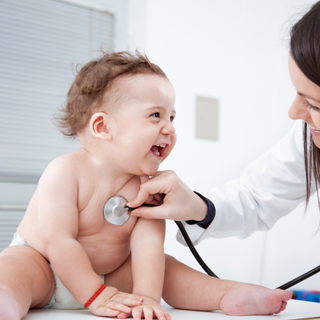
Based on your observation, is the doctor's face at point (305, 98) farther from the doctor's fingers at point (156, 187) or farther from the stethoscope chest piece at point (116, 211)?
the stethoscope chest piece at point (116, 211)

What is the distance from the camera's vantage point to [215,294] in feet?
2.45

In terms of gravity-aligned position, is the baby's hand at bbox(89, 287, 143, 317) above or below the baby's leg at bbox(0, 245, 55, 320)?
below

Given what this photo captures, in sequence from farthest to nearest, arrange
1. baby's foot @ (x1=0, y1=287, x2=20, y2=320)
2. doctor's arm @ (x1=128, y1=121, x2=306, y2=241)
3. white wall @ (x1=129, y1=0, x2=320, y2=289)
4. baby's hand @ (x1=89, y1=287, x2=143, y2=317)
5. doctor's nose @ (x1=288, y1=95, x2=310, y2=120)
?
white wall @ (x1=129, y1=0, x2=320, y2=289) → doctor's arm @ (x1=128, y1=121, x2=306, y2=241) → doctor's nose @ (x1=288, y1=95, x2=310, y2=120) → baby's hand @ (x1=89, y1=287, x2=143, y2=317) → baby's foot @ (x1=0, y1=287, x2=20, y2=320)

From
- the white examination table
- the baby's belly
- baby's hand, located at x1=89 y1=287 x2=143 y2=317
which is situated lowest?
the white examination table

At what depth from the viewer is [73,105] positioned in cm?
84

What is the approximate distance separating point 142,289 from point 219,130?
1409mm

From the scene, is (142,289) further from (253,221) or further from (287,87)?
(287,87)

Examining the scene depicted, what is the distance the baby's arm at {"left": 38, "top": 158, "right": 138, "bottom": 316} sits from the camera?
2.08 feet

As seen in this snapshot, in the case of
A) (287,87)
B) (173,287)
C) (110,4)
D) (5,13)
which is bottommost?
(173,287)

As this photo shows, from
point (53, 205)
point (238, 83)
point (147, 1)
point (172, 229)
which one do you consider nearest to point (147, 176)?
point (53, 205)

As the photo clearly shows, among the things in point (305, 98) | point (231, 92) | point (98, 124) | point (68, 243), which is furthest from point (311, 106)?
point (231, 92)

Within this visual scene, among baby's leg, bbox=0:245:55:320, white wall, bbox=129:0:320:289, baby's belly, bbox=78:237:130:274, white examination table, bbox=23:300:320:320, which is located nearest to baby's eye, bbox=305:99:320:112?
white examination table, bbox=23:300:320:320

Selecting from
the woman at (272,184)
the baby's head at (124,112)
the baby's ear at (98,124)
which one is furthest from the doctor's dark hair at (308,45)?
the baby's ear at (98,124)

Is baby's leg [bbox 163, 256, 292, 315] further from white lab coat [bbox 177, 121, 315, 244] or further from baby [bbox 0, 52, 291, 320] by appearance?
white lab coat [bbox 177, 121, 315, 244]
